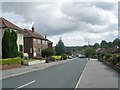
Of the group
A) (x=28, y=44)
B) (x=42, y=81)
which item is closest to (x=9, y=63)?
(x=42, y=81)

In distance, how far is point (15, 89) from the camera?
53.9ft

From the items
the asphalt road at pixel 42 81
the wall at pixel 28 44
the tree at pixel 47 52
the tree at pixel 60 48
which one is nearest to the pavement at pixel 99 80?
the asphalt road at pixel 42 81

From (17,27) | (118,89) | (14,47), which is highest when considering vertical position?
(17,27)

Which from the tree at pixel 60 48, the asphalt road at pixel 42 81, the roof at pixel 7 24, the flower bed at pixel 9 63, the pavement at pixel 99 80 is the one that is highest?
the roof at pixel 7 24

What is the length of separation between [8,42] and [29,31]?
46.7 m

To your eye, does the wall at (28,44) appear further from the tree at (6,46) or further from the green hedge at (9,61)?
the green hedge at (9,61)

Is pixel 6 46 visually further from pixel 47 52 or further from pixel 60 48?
pixel 60 48

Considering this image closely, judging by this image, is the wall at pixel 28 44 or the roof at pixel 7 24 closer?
the roof at pixel 7 24

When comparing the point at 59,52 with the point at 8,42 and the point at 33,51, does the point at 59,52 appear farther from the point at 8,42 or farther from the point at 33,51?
the point at 8,42

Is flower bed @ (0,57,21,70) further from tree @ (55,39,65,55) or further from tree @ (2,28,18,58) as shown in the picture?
tree @ (55,39,65,55)

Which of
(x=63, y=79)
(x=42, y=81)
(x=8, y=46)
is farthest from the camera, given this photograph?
(x=8, y=46)

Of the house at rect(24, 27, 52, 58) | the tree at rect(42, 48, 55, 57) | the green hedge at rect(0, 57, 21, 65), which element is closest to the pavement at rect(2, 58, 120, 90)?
the green hedge at rect(0, 57, 21, 65)

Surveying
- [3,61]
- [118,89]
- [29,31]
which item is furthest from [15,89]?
[29,31]

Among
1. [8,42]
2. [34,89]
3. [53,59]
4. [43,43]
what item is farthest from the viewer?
[43,43]
